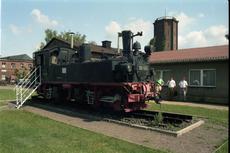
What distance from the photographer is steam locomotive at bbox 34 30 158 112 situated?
1264 cm

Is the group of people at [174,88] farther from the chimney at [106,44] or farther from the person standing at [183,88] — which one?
the chimney at [106,44]

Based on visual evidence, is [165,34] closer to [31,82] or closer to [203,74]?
[203,74]

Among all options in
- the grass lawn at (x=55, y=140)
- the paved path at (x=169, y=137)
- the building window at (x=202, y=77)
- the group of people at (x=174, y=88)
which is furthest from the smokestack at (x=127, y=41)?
the building window at (x=202, y=77)

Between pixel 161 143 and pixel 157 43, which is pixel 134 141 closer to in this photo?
pixel 161 143

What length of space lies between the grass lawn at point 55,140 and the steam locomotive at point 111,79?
3.14 metres

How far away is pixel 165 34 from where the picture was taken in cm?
5844

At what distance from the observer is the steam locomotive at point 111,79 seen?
12.6 m

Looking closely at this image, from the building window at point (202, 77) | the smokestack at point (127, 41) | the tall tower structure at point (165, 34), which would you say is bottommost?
the building window at point (202, 77)

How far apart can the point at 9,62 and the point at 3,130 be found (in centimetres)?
7095

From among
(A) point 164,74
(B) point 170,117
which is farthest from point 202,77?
(B) point 170,117

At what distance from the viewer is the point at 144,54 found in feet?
45.8

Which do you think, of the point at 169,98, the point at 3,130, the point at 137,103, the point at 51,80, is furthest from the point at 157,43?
the point at 3,130

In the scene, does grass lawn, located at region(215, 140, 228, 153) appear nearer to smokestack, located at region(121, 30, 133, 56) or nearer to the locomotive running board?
smokestack, located at region(121, 30, 133, 56)

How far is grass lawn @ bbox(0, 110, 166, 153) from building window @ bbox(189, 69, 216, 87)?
1330 centimetres
